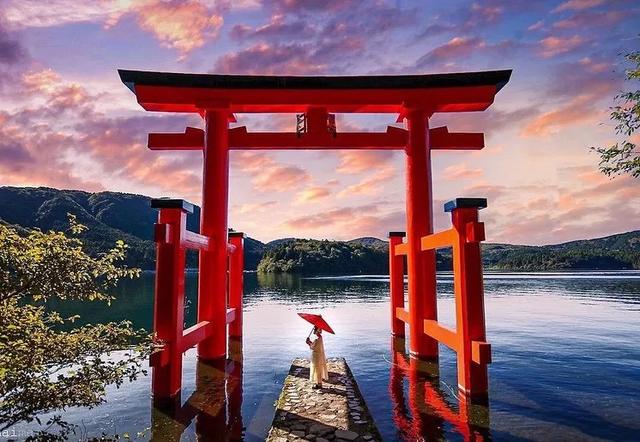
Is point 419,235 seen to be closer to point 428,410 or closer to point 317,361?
point 317,361

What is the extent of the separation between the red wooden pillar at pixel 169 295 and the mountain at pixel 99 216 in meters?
65.6

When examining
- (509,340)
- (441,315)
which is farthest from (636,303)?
(509,340)

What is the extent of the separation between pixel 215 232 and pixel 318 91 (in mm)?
4466

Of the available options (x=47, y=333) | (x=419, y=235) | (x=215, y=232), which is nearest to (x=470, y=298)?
(x=419, y=235)

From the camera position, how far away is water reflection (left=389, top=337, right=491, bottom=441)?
6109mm

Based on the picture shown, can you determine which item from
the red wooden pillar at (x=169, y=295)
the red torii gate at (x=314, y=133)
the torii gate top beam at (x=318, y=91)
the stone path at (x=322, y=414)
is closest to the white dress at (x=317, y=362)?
the stone path at (x=322, y=414)

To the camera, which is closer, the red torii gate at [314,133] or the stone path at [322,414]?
the stone path at [322,414]

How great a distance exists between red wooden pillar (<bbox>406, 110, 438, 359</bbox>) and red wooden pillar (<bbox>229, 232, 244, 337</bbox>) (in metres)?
5.57

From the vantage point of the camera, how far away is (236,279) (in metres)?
13.2

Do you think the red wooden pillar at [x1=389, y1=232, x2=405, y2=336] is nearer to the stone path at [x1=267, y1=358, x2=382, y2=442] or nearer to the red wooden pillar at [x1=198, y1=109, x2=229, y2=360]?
the stone path at [x1=267, y1=358, x2=382, y2=442]

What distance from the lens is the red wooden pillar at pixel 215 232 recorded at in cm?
1016

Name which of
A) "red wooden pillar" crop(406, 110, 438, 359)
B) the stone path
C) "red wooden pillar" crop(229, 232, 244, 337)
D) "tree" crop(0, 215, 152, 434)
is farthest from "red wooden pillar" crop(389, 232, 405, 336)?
"tree" crop(0, 215, 152, 434)

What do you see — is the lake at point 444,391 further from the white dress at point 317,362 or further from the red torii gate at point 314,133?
the red torii gate at point 314,133

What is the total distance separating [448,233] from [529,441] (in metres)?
3.73
